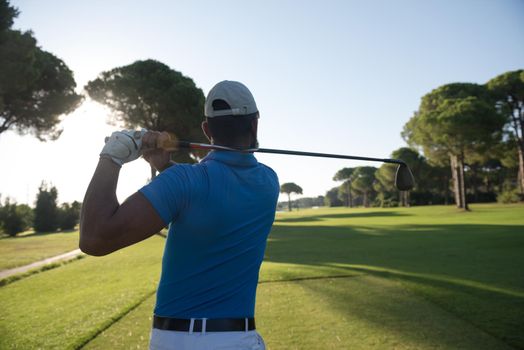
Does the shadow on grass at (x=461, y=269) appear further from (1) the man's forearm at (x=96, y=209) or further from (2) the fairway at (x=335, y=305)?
(1) the man's forearm at (x=96, y=209)

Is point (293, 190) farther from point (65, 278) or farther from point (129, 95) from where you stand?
point (65, 278)

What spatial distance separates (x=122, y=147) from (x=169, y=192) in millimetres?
339

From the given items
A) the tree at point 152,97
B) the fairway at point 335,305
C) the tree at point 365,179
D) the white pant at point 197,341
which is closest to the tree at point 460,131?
the tree at point 152,97

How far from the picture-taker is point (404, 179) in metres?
3.78

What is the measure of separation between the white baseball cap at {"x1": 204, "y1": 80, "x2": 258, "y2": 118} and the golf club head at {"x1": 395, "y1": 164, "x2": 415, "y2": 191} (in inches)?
92.7

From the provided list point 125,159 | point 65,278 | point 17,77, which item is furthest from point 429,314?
point 17,77

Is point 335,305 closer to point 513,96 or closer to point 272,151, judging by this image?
point 272,151

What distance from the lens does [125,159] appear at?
1688mm

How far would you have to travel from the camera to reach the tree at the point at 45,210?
43.2 m

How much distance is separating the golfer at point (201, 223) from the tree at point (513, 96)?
53.4 meters

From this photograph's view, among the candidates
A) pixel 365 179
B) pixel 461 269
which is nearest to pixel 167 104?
pixel 461 269

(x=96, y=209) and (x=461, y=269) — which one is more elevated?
(x=96, y=209)

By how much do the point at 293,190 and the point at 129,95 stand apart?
4149 inches

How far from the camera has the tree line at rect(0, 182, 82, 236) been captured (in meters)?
38.7
